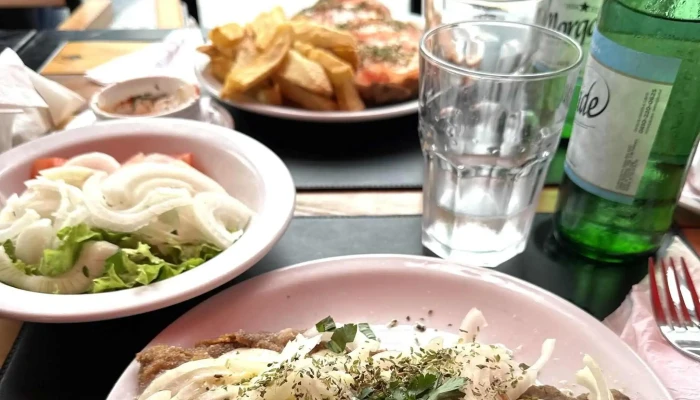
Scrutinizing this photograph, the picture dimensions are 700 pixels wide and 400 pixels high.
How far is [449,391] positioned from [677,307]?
0.40 metres

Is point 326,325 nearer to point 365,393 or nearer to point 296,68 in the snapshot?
point 365,393

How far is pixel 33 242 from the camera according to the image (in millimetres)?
842

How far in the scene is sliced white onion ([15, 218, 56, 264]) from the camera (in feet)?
2.74

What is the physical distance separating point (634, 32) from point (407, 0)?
233 cm

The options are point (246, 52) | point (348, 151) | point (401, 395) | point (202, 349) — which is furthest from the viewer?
point (246, 52)

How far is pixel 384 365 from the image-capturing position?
2.22ft

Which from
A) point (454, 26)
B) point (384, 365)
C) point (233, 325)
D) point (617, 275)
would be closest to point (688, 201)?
point (617, 275)

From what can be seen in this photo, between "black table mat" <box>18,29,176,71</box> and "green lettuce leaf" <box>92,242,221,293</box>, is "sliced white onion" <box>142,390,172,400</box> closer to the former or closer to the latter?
"green lettuce leaf" <box>92,242,221,293</box>

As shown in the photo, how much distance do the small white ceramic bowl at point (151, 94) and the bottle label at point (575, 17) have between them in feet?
2.30

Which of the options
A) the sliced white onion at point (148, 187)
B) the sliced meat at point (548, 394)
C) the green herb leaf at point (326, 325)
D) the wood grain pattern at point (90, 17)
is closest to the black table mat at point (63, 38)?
the wood grain pattern at point (90, 17)

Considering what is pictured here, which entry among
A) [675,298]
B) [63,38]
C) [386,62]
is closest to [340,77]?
[386,62]

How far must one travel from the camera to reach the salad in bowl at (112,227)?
79 cm

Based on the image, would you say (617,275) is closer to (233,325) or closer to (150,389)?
(233,325)

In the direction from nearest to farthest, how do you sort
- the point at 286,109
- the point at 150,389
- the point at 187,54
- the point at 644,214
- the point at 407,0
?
the point at 150,389 < the point at 644,214 < the point at 286,109 < the point at 187,54 < the point at 407,0
